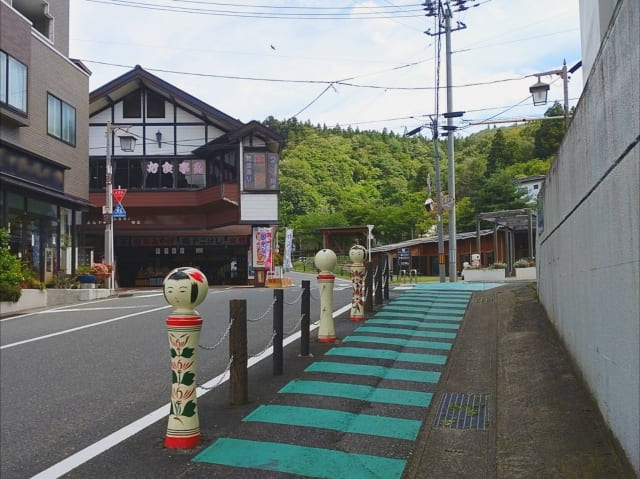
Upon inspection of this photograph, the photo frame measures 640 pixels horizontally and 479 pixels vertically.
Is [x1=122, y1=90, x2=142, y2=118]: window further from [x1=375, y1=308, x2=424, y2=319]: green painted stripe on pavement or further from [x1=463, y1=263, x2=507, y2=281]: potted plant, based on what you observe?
[x1=375, y1=308, x2=424, y2=319]: green painted stripe on pavement

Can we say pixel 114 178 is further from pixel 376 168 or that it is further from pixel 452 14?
pixel 376 168

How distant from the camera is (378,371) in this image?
272 inches

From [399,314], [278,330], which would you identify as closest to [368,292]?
[399,314]

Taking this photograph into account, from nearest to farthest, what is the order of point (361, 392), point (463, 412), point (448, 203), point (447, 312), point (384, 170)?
point (463, 412) < point (361, 392) < point (447, 312) < point (448, 203) < point (384, 170)

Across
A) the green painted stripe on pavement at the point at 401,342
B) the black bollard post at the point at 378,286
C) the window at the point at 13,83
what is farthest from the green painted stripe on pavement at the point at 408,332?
the window at the point at 13,83

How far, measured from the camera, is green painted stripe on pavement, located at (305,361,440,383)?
671cm

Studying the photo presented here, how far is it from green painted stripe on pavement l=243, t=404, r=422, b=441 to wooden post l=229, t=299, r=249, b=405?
27 centimetres

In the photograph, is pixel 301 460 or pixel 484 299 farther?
pixel 484 299

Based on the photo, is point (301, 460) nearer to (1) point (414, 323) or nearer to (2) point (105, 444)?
(2) point (105, 444)

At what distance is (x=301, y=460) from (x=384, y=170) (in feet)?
227

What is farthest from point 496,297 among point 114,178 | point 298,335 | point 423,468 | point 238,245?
point 114,178

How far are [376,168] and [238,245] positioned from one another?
4460 centimetres

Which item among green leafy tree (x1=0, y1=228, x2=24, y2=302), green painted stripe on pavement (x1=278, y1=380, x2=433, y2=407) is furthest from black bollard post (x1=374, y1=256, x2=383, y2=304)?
green leafy tree (x1=0, y1=228, x2=24, y2=302)

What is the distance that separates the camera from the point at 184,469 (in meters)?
4.25
